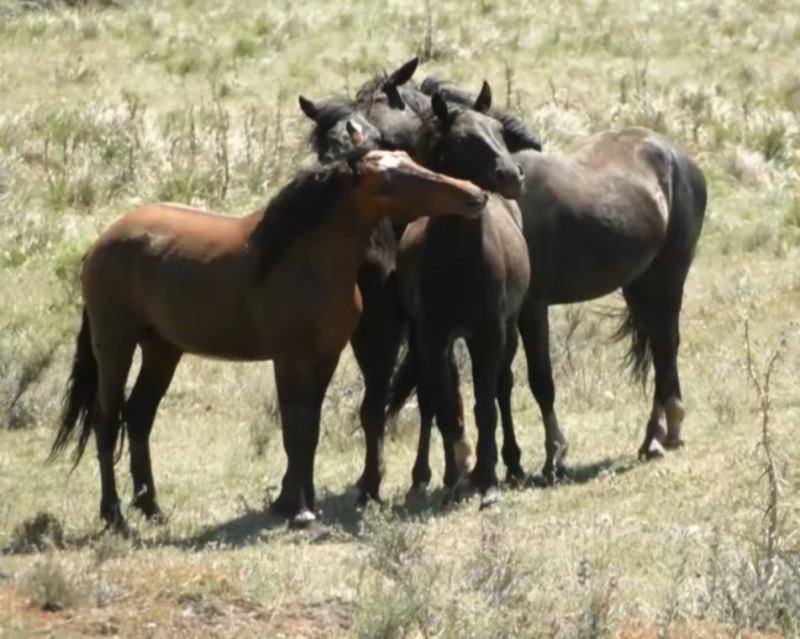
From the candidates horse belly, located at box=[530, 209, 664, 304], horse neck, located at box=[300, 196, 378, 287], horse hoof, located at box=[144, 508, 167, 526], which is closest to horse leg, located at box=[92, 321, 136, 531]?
horse hoof, located at box=[144, 508, 167, 526]

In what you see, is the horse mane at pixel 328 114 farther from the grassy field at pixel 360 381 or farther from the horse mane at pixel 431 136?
the grassy field at pixel 360 381

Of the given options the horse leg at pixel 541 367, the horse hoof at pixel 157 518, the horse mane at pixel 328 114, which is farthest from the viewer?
the horse leg at pixel 541 367

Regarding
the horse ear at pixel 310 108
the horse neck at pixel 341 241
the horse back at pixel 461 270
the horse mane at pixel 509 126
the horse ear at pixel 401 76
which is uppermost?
the horse ear at pixel 401 76

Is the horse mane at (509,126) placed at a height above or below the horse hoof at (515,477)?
above

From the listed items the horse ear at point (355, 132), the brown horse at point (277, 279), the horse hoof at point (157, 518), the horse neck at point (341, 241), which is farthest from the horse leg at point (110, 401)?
the horse ear at point (355, 132)

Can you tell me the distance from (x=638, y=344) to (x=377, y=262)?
3083 millimetres

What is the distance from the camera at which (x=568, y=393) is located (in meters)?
14.2

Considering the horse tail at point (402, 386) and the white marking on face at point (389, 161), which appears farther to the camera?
the horse tail at point (402, 386)

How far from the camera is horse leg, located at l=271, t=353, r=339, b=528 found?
9680mm

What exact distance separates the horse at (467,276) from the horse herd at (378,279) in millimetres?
11

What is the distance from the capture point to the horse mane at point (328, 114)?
10891mm

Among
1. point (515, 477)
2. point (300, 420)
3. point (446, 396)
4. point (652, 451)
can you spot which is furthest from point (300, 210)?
point (652, 451)

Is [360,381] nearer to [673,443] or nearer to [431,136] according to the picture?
[673,443]

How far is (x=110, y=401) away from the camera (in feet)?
34.0
